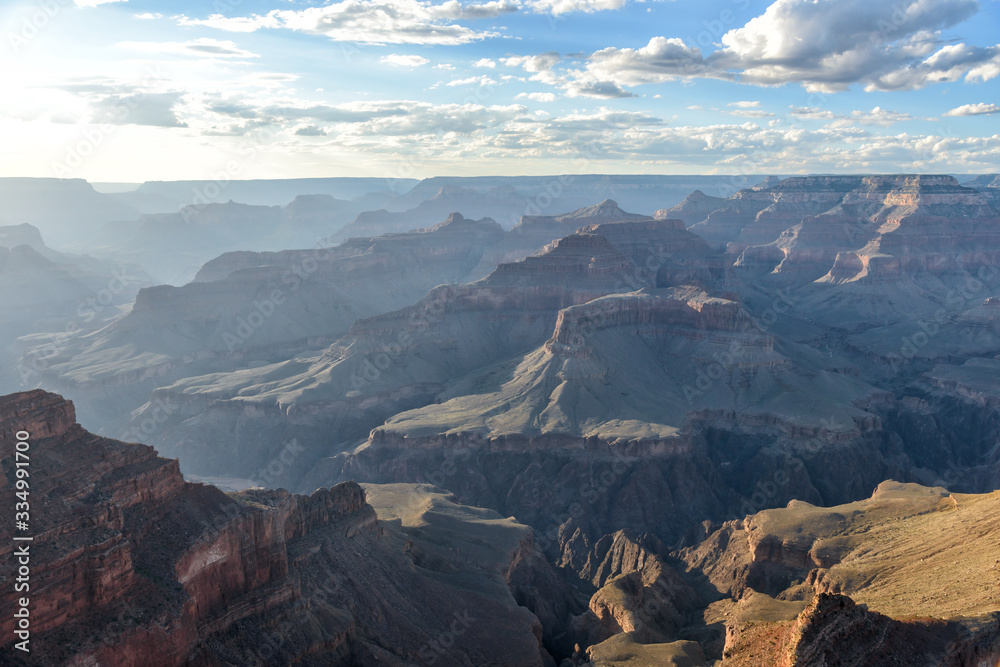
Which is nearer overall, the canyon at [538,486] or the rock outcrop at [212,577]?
the rock outcrop at [212,577]

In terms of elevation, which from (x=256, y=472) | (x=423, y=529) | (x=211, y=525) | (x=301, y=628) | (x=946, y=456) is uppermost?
(x=211, y=525)

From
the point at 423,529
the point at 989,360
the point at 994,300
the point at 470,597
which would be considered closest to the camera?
the point at 470,597

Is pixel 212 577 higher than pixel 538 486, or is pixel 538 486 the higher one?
pixel 212 577

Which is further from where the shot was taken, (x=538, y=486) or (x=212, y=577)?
(x=538, y=486)

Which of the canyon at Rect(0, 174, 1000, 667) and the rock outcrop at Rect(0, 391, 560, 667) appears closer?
the rock outcrop at Rect(0, 391, 560, 667)

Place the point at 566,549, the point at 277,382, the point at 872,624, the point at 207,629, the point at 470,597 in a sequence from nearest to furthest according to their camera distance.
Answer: the point at 872,624 < the point at 207,629 < the point at 470,597 < the point at 566,549 < the point at 277,382

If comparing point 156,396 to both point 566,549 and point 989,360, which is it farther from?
point 989,360

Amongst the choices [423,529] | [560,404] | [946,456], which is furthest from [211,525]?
[946,456]

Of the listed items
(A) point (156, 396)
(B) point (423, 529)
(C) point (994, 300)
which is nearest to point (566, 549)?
(B) point (423, 529)

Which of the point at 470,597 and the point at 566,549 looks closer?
the point at 470,597

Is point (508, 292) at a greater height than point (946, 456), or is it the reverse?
point (508, 292)
